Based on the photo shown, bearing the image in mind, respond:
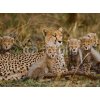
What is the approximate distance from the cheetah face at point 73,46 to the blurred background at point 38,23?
0.19ft

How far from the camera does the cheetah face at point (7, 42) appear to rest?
215 centimetres

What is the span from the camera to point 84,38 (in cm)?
216

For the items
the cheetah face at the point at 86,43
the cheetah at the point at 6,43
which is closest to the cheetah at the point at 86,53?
the cheetah face at the point at 86,43

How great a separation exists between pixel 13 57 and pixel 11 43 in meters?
0.13

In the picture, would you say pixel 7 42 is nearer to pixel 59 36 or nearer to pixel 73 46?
pixel 59 36

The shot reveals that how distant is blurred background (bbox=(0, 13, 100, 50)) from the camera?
2145mm

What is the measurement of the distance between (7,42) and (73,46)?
590 mm

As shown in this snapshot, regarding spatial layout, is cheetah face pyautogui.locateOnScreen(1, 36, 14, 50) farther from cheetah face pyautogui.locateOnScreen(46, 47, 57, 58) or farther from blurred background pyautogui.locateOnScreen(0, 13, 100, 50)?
cheetah face pyautogui.locateOnScreen(46, 47, 57, 58)

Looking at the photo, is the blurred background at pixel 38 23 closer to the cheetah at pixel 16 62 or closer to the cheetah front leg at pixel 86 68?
the cheetah at pixel 16 62

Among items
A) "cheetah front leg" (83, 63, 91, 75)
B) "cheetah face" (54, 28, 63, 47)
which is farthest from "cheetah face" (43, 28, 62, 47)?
"cheetah front leg" (83, 63, 91, 75)

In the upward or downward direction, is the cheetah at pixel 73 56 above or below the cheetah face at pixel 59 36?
below

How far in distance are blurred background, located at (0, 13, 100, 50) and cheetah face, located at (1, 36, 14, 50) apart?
0.05 meters

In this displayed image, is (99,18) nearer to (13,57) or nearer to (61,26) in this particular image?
(61,26)
